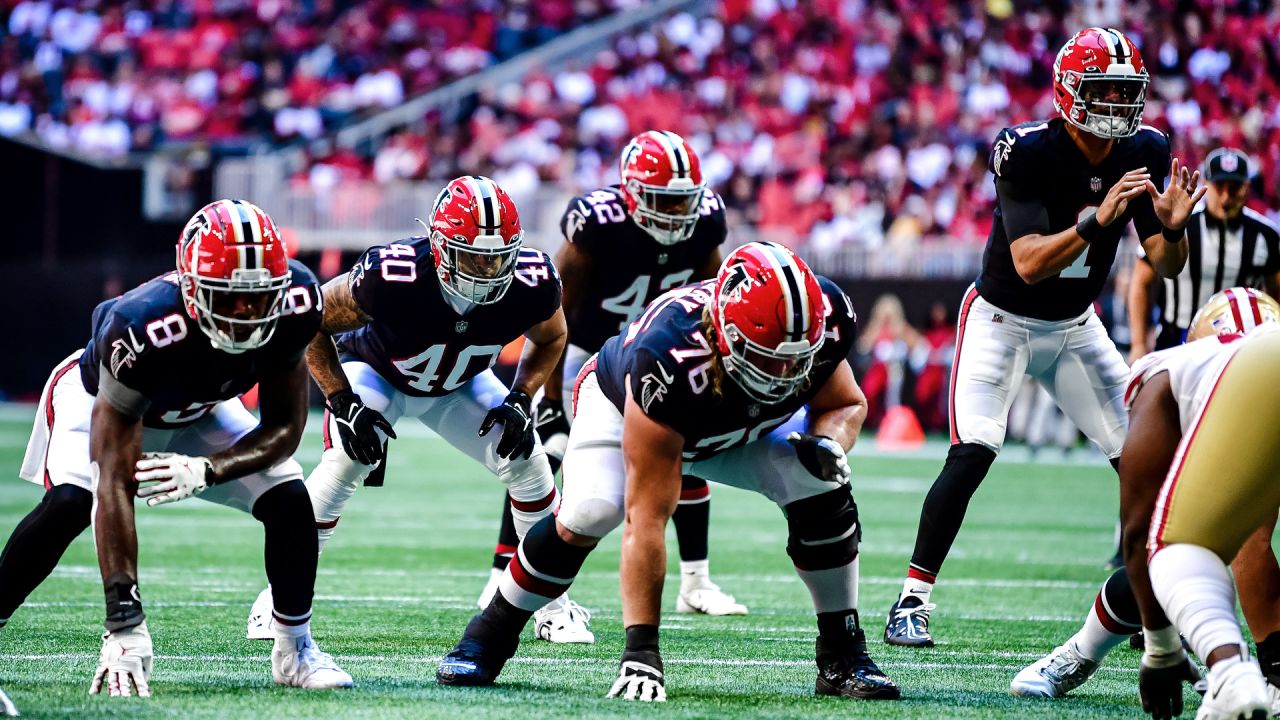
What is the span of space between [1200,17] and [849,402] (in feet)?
51.0

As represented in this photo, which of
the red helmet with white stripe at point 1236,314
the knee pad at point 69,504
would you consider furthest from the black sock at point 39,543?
the red helmet with white stripe at point 1236,314

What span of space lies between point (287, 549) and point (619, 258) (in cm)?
267

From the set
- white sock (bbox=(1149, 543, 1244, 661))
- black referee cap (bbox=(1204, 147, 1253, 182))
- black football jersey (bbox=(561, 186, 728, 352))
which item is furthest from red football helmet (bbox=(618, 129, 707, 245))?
white sock (bbox=(1149, 543, 1244, 661))

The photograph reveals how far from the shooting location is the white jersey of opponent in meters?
3.93

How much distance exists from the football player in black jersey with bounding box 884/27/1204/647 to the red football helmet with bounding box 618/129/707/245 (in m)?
1.33

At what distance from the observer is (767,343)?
443 centimetres

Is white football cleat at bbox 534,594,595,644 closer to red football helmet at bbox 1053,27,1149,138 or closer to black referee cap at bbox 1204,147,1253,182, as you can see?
red football helmet at bbox 1053,27,1149,138

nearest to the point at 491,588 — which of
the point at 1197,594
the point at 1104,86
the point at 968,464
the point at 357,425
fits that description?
the point at 357,425

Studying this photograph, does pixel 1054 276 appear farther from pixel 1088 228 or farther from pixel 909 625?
pixel 909 625

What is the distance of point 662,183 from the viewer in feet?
22.6

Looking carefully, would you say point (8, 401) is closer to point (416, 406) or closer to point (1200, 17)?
point (1200, 17)

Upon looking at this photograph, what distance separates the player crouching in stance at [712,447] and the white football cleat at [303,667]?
12.9 inches

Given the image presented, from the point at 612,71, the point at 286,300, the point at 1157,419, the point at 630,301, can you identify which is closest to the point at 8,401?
the point at 612,71

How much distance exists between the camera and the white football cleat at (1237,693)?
3613 millimetres
